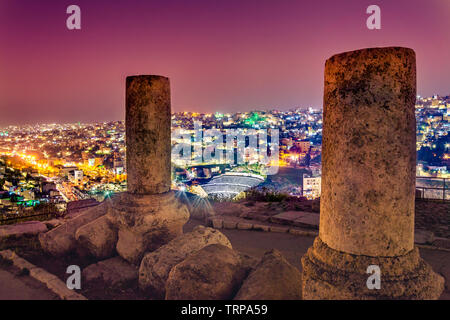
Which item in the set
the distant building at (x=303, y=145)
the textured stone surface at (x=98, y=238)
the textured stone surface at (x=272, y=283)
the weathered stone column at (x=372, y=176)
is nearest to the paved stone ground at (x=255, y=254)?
the textured stone surface at (x=98, y=238)

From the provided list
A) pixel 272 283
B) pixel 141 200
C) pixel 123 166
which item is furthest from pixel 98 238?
pixel 123 166

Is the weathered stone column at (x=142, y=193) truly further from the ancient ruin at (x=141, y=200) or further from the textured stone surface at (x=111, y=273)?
the textured stone surface at (x=111, y=273)

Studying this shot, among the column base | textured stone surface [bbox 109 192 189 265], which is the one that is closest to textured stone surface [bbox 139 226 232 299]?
textured stone surface [bbox 109 192 189 265]

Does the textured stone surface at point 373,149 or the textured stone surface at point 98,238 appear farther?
the textured stone surface at point 98,238

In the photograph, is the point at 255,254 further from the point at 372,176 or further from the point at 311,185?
the point at 311,185
